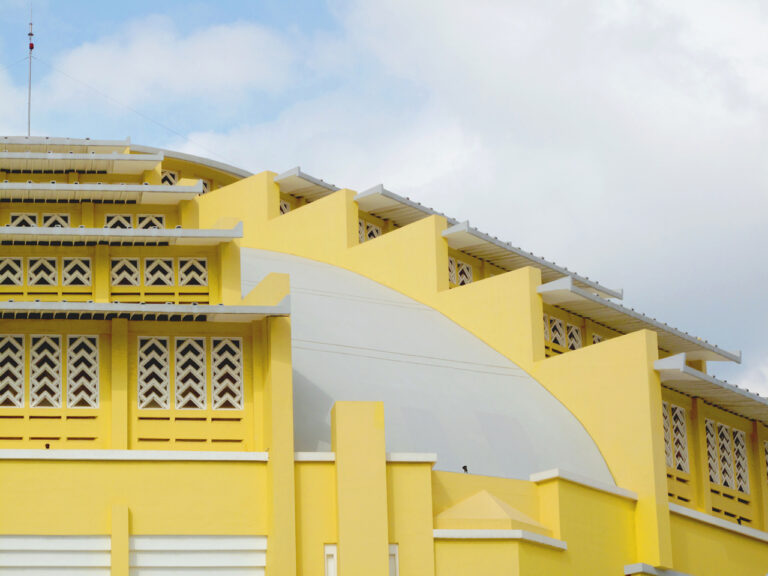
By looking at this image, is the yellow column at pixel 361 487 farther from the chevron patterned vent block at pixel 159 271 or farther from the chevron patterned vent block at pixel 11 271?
the chevron patterned vent block at pixel 11 271

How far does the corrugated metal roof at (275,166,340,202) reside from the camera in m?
31.2

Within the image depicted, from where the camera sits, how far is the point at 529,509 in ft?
71.5

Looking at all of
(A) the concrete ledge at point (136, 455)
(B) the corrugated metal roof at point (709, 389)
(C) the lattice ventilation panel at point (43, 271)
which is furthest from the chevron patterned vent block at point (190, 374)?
(B) the corrugated metal roof at point (709, 389)

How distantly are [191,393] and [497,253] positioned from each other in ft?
36.5

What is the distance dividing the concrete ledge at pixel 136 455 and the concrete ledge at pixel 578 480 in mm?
4534

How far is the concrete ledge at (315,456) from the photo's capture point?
19.8 metres

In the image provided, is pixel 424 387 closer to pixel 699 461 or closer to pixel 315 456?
pixel 315 456

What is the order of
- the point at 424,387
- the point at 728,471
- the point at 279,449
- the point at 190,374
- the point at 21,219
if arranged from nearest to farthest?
the point at 279,449 → the point at 190,374 → the point at 21,219 → the point at 424,387 → the point at 728,471

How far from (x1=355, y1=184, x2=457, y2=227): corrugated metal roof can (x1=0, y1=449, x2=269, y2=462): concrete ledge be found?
1121 cm

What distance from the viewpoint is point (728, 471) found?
87.9ft

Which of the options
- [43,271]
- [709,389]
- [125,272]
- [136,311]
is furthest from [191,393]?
[709,389]

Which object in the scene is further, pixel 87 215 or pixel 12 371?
pixel 87 215

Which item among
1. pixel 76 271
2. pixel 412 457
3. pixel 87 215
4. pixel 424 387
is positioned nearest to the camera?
pixel 412 457

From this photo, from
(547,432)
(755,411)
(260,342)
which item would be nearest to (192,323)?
(260,342)
